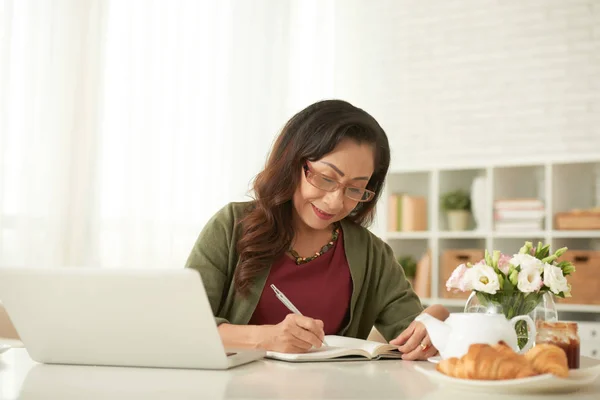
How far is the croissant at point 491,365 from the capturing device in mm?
1013

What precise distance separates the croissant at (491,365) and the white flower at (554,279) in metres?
0.48

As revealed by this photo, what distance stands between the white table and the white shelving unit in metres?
3.14

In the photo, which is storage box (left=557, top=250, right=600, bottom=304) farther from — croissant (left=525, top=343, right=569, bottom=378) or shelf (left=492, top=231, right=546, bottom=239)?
croissant (left=525, top=343, right=569, bottom=378)

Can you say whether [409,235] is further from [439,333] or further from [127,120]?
[439,333]

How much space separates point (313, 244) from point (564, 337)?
0.87 metres

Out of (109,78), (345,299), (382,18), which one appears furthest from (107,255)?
(382,18)

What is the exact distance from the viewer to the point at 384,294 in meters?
2.07

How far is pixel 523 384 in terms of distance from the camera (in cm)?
99

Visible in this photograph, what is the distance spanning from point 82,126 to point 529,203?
8.01ft

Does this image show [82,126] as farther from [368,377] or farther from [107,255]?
[368,377]

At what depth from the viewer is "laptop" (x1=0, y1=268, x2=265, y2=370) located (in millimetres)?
1152

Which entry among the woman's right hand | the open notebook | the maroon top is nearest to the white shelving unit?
the maroon top

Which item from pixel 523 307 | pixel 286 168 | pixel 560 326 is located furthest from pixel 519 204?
pixel 560 326

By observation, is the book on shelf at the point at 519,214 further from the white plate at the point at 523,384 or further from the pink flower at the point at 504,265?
the white plate at the point at 523,384
